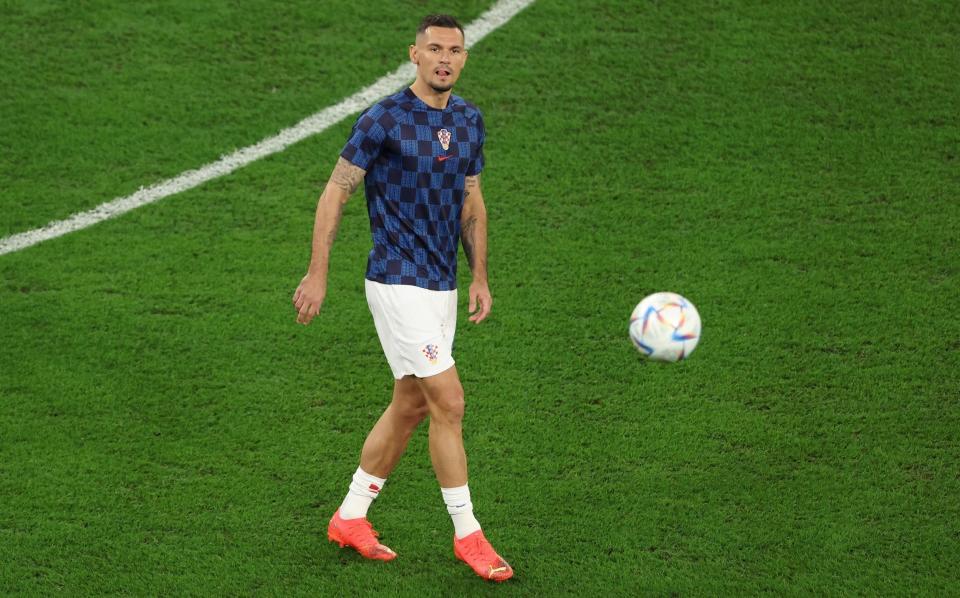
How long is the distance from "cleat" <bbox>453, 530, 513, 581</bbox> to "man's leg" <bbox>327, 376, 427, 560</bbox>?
32 cm

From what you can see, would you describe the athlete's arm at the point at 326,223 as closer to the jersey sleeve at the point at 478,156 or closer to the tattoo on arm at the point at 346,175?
the tattoo on arm at the point at 346,175

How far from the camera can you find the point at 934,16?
376 inches

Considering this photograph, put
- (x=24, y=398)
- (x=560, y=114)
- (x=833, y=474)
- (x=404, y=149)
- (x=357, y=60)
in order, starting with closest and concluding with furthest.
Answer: (x=404, y=149)
(x=833, y=474)
(x=24, y=398)
(x=560, y=114)
(x=357, y=60)

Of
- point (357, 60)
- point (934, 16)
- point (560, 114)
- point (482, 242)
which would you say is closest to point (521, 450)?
point (482, 242)

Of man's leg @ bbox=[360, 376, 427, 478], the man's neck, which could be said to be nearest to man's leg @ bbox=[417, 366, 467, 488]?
man's leg @ bbox=[360, 376, 427, 478]

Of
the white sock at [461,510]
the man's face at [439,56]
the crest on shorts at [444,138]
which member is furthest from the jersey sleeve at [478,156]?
the white sock at [461,510]

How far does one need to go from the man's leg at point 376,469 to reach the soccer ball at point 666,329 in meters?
1.00

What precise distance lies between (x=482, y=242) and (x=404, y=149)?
68 centimetres

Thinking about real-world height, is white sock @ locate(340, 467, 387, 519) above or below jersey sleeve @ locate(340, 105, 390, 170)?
below

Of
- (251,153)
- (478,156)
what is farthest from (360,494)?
(251,153)

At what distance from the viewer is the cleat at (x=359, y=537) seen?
5.48m

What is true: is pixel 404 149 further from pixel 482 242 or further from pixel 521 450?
pixel 521 450

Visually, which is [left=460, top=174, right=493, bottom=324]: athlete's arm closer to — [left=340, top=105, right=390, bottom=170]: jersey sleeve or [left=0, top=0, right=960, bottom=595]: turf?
[left=340, top=105, right=390, bottom=170]: jersey sleeve

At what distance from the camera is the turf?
5594 mm
